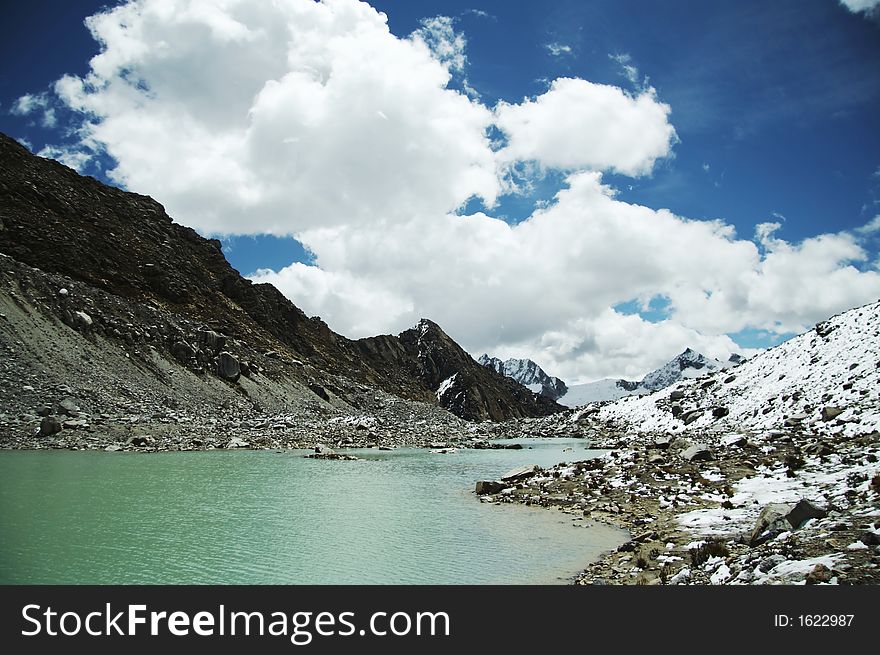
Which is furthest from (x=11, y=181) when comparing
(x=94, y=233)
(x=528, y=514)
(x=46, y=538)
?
(x=528, y=514)

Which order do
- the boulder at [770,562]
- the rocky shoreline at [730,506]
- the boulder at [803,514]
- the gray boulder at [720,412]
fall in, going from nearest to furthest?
the boulder at [770,562] < the rocky shoreline at [730,506] < the boulder at [803,514] < the gray boulder at [720,412]

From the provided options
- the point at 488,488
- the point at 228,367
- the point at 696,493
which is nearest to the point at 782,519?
the point at 696,493

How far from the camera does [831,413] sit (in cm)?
3412

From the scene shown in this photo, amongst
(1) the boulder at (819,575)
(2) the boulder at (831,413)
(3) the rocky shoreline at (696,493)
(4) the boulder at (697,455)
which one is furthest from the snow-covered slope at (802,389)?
(1) the boulder at (819,575)

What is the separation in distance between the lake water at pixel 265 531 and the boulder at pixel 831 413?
81.8ft

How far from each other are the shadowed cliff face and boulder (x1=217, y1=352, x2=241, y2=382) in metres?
7.13

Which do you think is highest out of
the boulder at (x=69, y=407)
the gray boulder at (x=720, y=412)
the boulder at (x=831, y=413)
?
the boulder at (x=69, y=407)

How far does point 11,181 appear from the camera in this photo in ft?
269

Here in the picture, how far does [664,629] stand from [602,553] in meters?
5.87

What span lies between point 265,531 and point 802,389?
4493 centimetres

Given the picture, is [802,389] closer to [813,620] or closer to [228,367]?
[813,620]

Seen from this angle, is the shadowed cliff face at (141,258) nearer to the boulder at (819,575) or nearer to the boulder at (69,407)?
the boulder at (69,407)

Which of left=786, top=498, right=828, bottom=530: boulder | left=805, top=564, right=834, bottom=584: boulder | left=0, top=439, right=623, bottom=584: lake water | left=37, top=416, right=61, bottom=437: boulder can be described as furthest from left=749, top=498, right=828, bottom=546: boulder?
left=37, top=416, right=61, bottom=437: boulder

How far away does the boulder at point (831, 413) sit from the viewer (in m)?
34.0
